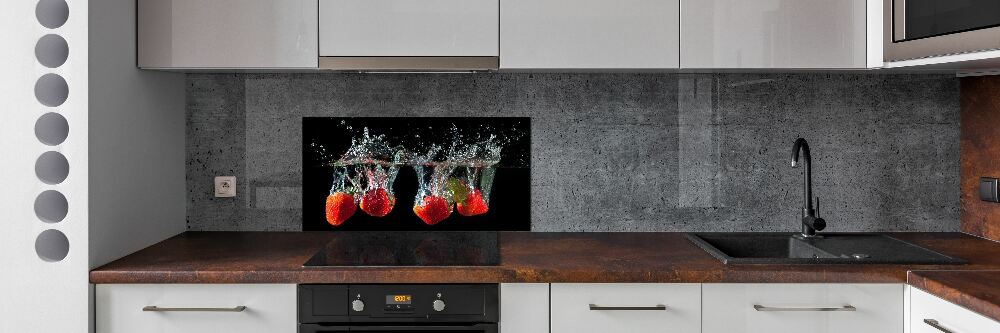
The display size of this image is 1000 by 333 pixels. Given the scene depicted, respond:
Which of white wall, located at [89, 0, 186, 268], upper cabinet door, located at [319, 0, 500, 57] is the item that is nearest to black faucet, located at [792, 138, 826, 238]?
upper cabinet door, located at [319, 0, 500, 57]

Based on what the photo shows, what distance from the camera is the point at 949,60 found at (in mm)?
1920

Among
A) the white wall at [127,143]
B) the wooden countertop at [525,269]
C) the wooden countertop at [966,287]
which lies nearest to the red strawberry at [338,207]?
the wooden countertop at [525,269]

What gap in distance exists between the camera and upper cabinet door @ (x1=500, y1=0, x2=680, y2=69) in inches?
84.0

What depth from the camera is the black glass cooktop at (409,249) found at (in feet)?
6.35

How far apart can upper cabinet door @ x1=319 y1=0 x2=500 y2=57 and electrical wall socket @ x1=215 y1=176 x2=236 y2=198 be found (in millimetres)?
645

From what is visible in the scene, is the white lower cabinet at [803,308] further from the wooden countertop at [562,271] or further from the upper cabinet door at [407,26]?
the upper cabinet door at [407,26]

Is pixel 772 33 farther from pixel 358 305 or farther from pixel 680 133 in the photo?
pixel 358 305
